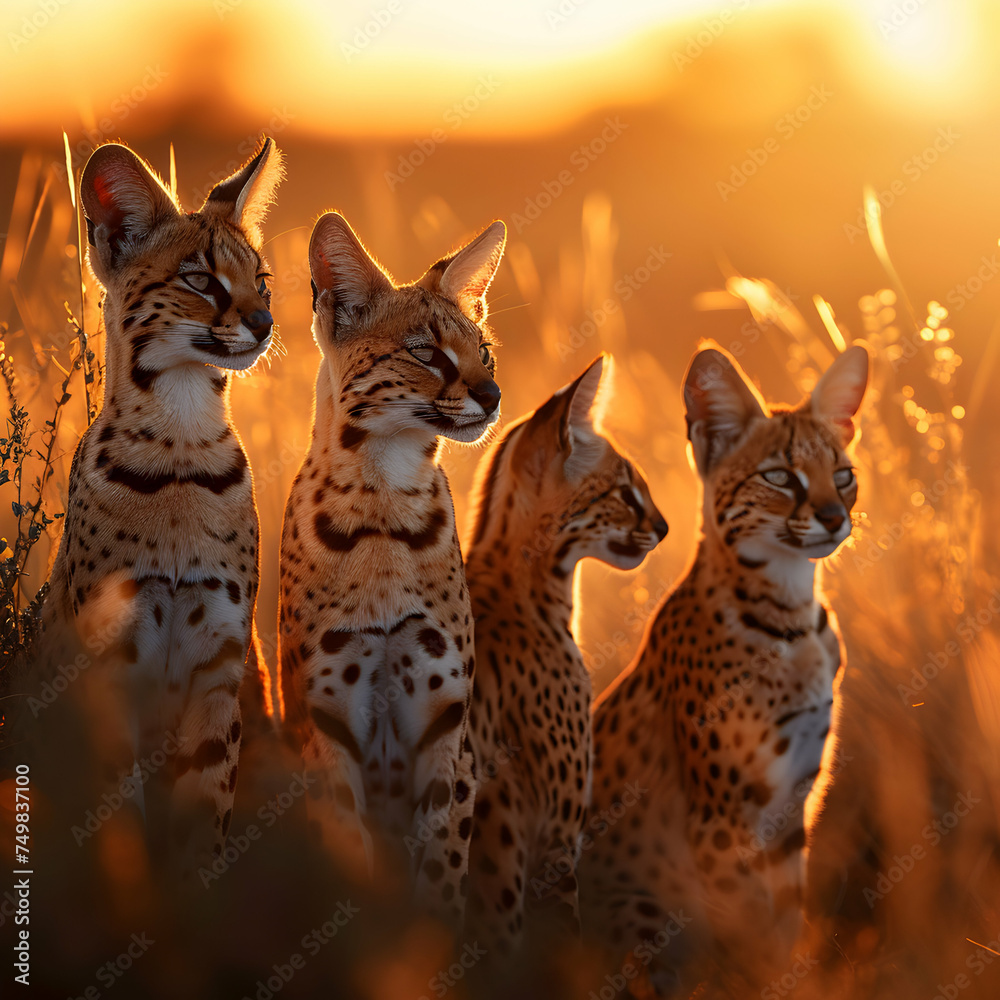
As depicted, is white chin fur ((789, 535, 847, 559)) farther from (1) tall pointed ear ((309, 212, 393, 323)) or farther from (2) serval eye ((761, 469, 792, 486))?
(1) tall pointed ear ((309, 212, 393, 323))

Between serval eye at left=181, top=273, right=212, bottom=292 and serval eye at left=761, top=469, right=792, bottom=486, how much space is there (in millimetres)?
1822

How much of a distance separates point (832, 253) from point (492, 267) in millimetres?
4804

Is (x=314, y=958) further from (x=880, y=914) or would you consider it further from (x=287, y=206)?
(x=287, y=206)

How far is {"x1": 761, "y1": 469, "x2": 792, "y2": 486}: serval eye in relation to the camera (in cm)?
334

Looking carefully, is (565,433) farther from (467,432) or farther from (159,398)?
(159,398)

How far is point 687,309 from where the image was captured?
755 centimetres

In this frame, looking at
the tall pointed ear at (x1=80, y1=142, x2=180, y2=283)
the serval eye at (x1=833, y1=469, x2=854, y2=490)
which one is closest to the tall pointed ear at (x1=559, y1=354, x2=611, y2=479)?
the serval eye at (x1=833, y1=469, x2=854, y2=490)

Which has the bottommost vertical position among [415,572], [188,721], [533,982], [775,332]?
[533,982]

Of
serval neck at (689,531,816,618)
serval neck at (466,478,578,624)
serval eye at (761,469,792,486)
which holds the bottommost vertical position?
serval neck at (689,531,816,618)

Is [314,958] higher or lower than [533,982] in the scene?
higher

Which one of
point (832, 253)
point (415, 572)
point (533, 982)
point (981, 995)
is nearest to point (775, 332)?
point (415, 572)

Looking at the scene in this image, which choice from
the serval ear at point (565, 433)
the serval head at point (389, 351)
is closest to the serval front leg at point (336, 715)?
the serval head at point (389, 351)

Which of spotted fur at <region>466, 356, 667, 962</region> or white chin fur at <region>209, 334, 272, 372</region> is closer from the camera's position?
white chin fur at <region>209, 334, 272, 372</region>

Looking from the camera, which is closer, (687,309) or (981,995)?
(981,995)
